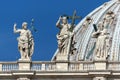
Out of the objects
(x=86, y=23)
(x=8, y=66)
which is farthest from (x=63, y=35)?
(x=86, y=23)

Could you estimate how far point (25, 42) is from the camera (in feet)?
243

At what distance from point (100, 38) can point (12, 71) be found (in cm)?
641

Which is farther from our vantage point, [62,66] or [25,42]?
[25,42]

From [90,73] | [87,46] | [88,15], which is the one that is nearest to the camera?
[90,73]

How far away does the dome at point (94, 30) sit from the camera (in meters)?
98.8

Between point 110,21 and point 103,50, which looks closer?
point 103,50

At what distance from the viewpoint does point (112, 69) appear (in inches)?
2867

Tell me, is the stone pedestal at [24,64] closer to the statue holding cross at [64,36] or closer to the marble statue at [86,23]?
the statue holding cross at [64,36]

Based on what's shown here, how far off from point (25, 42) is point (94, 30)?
27.5m

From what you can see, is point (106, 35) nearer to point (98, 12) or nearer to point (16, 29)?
point (16, 29)

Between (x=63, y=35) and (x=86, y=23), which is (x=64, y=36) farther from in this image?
(x=86, y=23)

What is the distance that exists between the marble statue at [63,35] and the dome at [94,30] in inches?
882

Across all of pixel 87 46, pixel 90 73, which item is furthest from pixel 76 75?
pixel 87 46

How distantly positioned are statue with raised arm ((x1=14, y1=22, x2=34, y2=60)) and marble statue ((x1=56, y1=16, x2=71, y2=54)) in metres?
1.97
